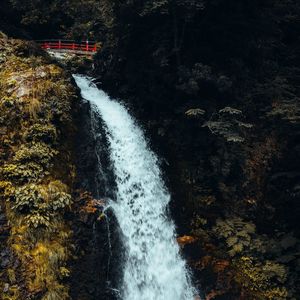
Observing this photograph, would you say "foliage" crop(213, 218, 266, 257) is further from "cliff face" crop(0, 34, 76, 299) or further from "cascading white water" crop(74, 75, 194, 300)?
"cliff face" crop(0, 34, 76, 299)

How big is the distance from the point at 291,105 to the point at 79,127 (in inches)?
332

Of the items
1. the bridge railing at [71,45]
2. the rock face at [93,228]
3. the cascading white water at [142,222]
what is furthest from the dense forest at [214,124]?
the bridge railing at [71,45]

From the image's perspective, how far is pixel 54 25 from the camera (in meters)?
30.7

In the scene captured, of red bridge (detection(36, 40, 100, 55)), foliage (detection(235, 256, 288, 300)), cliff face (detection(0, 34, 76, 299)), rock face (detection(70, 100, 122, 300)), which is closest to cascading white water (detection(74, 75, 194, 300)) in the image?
rock face (detection(70, 100, 122, 300))

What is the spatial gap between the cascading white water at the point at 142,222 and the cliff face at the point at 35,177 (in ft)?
7.25

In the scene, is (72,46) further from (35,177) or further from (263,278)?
(263,278)

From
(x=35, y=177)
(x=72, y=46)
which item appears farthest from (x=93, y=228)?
(x=72, y=46)

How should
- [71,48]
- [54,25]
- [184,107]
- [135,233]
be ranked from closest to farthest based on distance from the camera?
[135,233], [184,107], [71,48], [54,25]

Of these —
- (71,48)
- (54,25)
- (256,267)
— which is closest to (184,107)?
(256,267)

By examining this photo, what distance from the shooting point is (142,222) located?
562 inches

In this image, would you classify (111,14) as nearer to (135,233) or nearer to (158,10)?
(158,10)

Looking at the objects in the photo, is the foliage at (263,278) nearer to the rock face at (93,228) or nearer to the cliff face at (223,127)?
the cliff face at (223,127)

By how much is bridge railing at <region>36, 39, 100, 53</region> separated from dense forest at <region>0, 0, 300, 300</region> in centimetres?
891

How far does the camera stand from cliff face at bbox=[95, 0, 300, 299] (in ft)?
48.3
